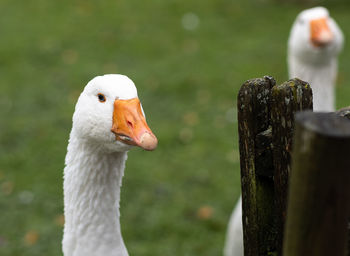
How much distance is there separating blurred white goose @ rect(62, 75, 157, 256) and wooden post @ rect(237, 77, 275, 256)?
0.56m

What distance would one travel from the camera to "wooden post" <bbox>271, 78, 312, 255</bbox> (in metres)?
1.63

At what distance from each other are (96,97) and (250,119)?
29.5 inches

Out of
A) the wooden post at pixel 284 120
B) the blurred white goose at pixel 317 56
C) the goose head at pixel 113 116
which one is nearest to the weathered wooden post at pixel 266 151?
the wooden post at pixel 284 120

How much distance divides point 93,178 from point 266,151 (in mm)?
946

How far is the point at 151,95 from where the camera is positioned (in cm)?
691

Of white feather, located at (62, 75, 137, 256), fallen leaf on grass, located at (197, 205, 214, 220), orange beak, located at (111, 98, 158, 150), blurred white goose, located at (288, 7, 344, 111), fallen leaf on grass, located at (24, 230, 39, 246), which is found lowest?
fallen leaf on grass, located at (24, 230, 39, 246)

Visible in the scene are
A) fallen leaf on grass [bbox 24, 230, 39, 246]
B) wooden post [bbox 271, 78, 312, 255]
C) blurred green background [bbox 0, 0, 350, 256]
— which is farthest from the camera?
blurred green background [bbox 0, 0, 350, 256]

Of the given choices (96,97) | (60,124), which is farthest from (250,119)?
(60,124)

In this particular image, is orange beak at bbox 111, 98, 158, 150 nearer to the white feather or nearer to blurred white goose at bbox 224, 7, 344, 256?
the white feather

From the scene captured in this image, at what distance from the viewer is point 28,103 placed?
6.63m

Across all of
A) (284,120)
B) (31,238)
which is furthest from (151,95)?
(284,120)

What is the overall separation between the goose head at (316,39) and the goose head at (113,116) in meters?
2.14

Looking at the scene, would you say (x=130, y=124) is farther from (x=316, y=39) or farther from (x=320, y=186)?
(x=316, y=39)

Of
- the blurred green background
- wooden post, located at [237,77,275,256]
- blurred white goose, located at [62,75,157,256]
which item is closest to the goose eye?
blurred white goose, located at [62,75,157,256]
